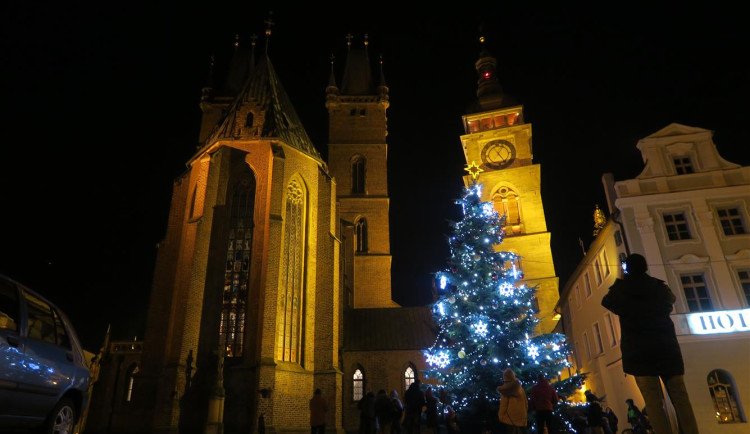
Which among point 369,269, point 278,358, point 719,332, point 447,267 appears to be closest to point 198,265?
point 278,358

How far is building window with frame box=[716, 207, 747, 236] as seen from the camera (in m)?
17.6

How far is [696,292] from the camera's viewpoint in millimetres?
16969

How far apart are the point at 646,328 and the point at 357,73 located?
1752 inches

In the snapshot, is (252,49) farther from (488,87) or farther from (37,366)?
(37,366)

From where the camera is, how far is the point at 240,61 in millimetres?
45406

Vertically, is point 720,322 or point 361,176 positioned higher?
point 361,176

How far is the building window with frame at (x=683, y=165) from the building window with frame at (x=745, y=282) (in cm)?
428

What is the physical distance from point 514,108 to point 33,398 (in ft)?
140

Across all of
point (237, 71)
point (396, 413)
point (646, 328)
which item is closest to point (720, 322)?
point (396, 413)

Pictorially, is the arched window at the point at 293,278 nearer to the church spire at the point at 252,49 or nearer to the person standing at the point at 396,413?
the person standing at the point at 396,413

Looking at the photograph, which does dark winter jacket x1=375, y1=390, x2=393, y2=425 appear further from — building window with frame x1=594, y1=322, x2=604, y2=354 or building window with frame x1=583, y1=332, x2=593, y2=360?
building window with frame x1=583, y1=332, x2=593, y2=360

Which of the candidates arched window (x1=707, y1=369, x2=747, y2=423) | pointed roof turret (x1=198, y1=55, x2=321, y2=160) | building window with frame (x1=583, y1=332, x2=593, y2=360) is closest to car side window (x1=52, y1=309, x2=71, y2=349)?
arched window (x1=707, y1=369, x2=747, y2=423)

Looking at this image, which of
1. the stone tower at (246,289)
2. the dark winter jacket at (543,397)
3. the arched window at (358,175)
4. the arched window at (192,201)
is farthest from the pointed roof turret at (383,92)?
the dark winter jacket at (543,397)

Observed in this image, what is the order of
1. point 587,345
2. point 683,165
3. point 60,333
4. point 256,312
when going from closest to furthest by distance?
point 60,333 < point 683,165 < point 256,312 < point 587,345
